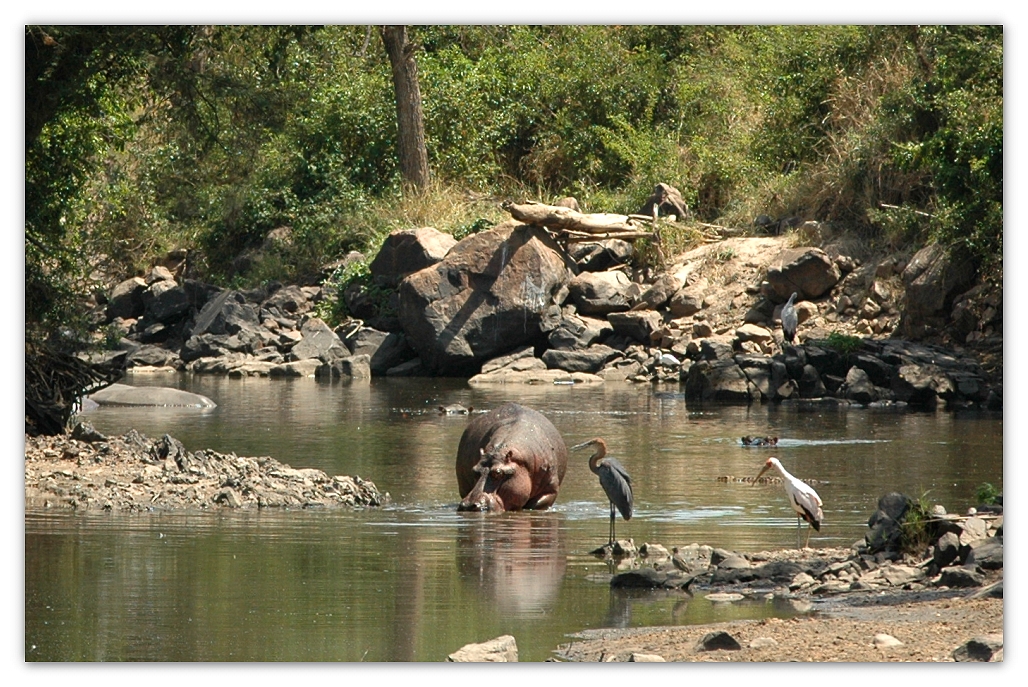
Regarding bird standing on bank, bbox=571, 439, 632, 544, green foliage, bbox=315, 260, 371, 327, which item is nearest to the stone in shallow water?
bird standing on bank, bbox=571, 439, 632, 544

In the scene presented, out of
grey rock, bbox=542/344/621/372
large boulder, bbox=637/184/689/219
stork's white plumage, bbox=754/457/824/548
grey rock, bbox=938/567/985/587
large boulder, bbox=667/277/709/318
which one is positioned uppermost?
large boulder, bbox=637/184/689/219

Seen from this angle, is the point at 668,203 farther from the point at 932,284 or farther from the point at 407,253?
the point at 932,284

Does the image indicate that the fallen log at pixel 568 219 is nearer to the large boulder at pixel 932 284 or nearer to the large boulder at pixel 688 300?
the large boulder at pixel 688 300

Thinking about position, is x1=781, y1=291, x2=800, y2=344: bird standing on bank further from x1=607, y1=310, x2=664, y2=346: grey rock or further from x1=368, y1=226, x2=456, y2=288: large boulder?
x1=368, y1=226, x2=456, y2=288: large boulder

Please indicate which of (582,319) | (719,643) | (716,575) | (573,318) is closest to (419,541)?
(716,575)

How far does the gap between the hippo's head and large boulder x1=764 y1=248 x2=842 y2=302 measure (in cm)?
1670

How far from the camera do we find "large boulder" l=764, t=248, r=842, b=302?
94.6 ft

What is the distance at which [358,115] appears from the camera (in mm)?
32031

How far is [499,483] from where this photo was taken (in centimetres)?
1310

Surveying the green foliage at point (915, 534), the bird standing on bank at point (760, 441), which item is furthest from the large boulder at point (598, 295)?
the green foliage at point (915, 534)

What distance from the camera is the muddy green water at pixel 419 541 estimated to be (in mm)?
8383

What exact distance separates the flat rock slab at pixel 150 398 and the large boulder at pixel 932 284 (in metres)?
11.3

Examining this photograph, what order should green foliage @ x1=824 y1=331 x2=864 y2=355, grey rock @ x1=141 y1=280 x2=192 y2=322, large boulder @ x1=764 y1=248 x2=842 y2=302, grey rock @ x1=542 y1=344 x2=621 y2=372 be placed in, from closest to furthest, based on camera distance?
green foliage @ x1=824 y1=331 x2=864 y2=355 → large boulder @ x1=764 y1=248 x2=842 y2=302 → grey rock @ x1=542 y1=344 x2=621 y2=372 → grey rock @ x1=141 y1=280 x2=192 y2=322

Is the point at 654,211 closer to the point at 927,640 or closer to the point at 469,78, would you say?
the point at 469,78
